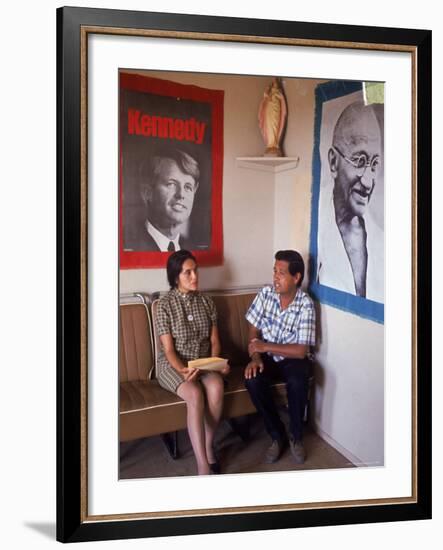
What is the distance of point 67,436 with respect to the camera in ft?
7.47

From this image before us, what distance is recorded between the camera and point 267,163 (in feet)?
7.88

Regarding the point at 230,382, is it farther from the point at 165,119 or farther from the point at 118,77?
the point at 118,77

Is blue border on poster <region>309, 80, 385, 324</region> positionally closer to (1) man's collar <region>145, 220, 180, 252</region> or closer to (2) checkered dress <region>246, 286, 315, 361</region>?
(2) checkered dress <region>246, 286, 315, 361</region>

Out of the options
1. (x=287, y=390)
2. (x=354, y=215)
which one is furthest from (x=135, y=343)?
(x=354, y=215)

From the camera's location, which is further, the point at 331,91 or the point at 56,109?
the point at 331,91

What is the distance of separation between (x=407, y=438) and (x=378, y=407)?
14 centimetres

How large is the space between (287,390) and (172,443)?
0.41 m

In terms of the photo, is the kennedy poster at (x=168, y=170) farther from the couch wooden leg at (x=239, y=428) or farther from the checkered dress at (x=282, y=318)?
the couch wooden leg at (x=239, y=428)

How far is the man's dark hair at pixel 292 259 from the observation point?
2441mm

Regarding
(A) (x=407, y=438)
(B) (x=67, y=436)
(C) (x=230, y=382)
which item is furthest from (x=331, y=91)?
(B) (x=67, y=436)

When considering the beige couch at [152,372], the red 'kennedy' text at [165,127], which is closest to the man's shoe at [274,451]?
the beige couch at [152,372]

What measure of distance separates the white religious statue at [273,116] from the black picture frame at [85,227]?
0.15 meters

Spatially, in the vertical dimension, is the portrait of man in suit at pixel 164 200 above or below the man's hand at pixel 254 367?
above

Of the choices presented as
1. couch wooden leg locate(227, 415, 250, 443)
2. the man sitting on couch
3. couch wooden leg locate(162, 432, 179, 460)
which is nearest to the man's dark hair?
the man sitting on couch
